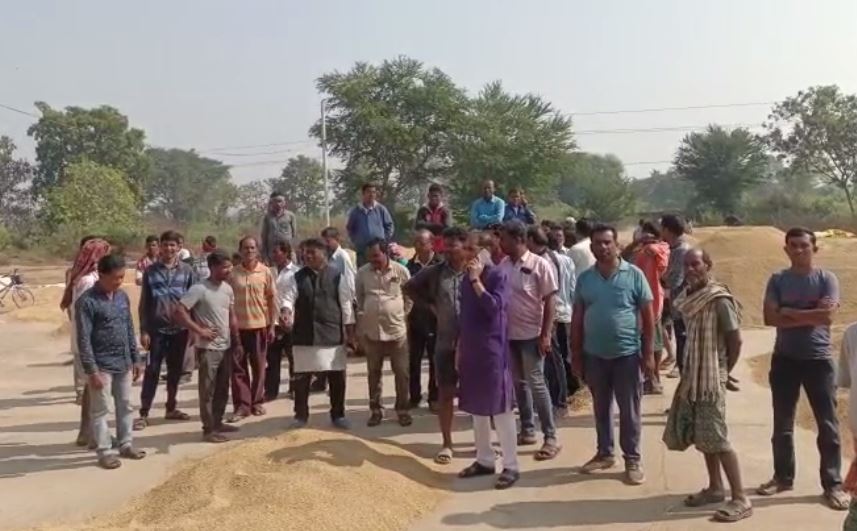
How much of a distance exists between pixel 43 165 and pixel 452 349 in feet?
204

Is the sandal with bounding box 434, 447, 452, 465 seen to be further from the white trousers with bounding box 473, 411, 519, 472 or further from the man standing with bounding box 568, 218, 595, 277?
the man standing with bounding box 568, 218, 595, 277

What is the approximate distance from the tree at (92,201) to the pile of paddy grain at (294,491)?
40502 mm

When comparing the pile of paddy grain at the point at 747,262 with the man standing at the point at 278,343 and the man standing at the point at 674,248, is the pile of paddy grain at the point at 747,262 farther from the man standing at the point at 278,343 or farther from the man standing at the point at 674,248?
the man standing at the point at 278,343

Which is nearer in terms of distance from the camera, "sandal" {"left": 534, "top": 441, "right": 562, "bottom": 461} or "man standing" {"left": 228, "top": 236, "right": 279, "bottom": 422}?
"sandal" {"left": 534, "top": 441, "right": 562, "bottom": 461}

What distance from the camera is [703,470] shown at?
623cm

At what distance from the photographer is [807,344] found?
18.1ft

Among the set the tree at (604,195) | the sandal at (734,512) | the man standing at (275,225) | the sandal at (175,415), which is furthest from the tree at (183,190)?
the sandal at (734,512)

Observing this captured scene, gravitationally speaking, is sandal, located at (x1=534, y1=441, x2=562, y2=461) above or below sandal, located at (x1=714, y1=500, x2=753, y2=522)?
above

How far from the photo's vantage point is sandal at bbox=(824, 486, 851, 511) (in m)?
5.40

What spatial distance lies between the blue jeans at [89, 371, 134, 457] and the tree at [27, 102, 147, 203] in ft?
177

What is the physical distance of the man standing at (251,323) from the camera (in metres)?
8.27

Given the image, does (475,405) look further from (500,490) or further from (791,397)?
(791,397)

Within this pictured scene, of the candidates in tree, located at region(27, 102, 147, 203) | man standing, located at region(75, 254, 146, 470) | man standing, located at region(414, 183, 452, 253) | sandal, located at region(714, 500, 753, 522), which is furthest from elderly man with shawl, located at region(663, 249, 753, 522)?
tree, located at region(27, 102, 147, 203)

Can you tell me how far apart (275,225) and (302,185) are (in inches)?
2550
